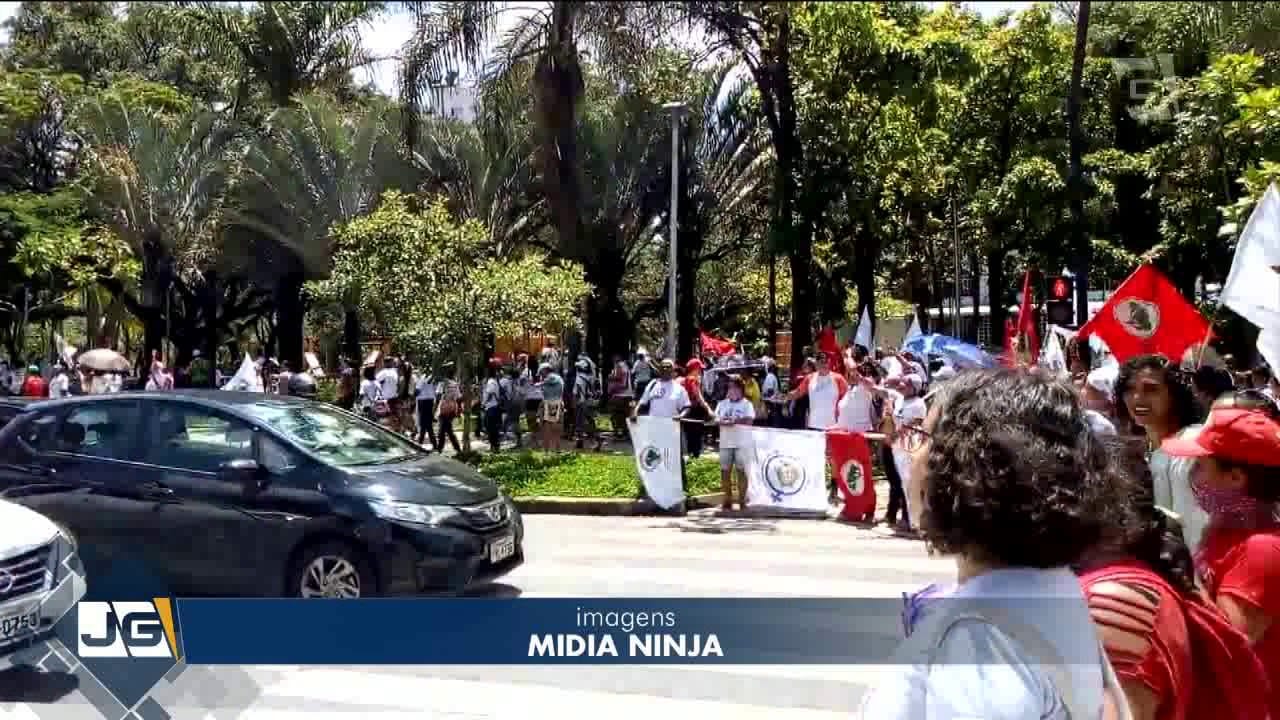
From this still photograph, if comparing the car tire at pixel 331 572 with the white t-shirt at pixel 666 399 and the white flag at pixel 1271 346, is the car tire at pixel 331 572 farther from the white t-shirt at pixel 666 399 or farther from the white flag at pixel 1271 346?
the white t-shirt at pixel 666 399

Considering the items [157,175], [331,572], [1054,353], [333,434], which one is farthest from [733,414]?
[157,175]

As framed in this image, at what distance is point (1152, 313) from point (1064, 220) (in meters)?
14.2

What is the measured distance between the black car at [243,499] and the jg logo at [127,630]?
3.86 meters

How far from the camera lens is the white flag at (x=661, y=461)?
13422 mm

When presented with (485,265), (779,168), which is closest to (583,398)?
(485,265)

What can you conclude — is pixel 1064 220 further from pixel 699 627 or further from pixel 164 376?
pixel 699 627

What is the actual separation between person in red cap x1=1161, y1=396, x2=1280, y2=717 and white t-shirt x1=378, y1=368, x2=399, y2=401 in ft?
55.3

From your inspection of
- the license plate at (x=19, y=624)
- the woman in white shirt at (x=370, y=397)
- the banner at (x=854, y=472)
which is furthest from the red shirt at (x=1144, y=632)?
the woman in white shirt at (x=370, y=397)

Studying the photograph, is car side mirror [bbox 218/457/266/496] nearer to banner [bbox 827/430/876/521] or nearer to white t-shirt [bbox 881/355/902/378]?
banner [bbox 827/430/876/521]

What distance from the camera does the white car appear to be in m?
5.64

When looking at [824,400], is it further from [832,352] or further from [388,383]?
[388,383]

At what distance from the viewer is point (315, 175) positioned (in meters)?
30.8

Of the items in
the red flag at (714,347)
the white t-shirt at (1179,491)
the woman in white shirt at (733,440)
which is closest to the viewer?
the white t-shirt at (1179,491)

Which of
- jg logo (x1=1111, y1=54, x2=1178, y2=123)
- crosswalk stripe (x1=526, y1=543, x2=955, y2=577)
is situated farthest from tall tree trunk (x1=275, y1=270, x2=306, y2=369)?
crosswalk stripe (x1=526, y1=543, x2=955, y2=577)
